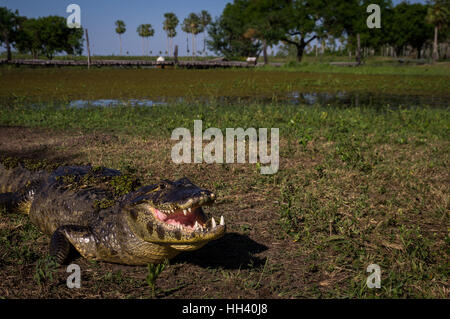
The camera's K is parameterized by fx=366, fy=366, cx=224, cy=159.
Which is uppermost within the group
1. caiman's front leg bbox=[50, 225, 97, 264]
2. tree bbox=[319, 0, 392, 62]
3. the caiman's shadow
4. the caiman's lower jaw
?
tree bbox=[319, 0, 392, 62]

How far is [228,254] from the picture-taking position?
10.7 feet

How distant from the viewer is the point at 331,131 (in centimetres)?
782

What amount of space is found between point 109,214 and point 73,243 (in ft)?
1.28

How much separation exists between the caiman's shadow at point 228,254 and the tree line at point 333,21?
144 ft

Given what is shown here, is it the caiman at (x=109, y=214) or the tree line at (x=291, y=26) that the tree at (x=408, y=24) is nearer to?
the tree line at (x=291, y=26)

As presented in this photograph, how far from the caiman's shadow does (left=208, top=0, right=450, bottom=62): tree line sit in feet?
144

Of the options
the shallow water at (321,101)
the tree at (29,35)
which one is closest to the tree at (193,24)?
the tree at (29,35)

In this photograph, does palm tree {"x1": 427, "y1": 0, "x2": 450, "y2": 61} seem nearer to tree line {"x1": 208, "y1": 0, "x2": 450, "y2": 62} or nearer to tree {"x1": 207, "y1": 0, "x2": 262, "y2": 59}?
tree line {"x1": 208, "y1": 0, "x2": 450, "y2": 62}

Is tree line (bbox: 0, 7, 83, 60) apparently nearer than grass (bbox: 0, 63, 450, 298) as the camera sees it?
No

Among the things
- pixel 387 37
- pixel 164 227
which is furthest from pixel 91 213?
pixel 387 37

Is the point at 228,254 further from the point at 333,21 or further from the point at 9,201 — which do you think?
the point at 333,21

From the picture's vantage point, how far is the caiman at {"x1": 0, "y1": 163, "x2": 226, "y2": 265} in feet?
7.97

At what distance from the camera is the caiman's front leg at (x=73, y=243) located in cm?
300

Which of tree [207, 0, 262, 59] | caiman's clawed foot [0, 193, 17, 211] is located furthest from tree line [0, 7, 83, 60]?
caiman's clawed foot [0, 193, 17, 211]
